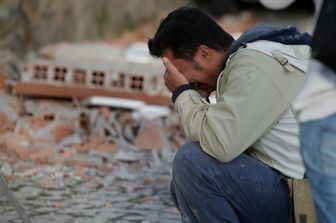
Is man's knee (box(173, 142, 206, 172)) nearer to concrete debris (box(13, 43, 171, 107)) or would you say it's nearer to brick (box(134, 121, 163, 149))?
brick (box(134, 121, 163, 149))

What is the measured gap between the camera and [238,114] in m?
3.39

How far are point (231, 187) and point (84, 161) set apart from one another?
268 centimetres

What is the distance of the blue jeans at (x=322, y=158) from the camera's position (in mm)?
2783

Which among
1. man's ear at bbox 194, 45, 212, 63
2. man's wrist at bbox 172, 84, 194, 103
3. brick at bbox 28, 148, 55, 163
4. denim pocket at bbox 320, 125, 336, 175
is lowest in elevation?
brick at bbox 28, 148, 55, 163

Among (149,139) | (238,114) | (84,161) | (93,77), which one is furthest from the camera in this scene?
(93,77)

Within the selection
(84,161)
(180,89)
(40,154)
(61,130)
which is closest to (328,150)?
(180,89)

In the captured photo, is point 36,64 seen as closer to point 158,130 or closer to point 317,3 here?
point 158,130

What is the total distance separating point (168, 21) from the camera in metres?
3.78

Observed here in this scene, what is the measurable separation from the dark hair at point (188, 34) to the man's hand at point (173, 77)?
1.9 inches

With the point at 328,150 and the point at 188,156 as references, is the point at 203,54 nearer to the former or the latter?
the point at 188,156

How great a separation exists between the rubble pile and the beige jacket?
1455 millimetres

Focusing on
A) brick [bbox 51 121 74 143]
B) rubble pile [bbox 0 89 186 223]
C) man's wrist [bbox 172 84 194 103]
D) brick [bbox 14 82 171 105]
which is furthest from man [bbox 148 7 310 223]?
brick [bbox 14 82 171 105]

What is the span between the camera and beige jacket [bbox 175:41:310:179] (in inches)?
134

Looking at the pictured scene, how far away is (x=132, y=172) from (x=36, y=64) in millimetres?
1839
